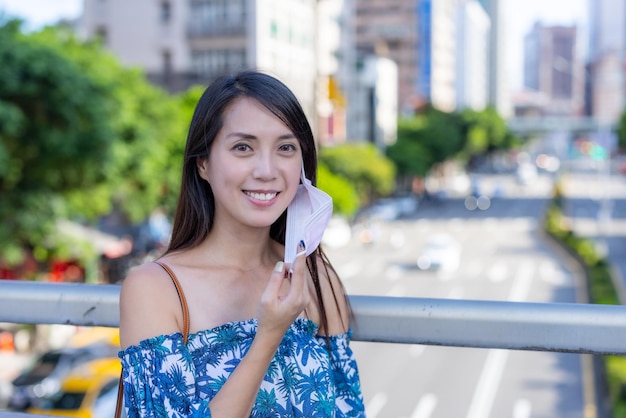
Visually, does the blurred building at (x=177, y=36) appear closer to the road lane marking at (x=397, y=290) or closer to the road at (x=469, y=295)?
the road at (x=469, y=295)

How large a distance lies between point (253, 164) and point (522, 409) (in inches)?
587

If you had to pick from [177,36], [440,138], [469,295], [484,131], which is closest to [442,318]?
[469,295]

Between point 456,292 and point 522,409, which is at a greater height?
point 522,409

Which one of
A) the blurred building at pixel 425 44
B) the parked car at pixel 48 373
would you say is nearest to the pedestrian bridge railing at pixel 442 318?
the parked car at pixel 48 373

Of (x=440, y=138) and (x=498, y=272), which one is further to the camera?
(x=440, y=138)

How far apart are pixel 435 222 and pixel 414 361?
1314 inches

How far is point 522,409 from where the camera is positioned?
627 inches

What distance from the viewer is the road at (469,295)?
16.4 m

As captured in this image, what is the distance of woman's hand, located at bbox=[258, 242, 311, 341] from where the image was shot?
71.5 inches

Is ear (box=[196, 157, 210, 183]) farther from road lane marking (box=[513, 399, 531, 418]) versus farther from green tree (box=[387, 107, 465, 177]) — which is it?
green tree (box=[387, 107, 465, 177])

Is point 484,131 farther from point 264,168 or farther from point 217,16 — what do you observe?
point 264,168

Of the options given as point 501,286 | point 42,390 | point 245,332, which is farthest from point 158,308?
point 501,286

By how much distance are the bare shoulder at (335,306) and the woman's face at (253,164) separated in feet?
0.85

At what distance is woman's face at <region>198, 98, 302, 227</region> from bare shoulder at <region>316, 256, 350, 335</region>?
0.85 feet
